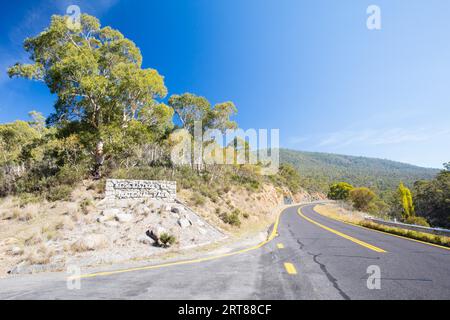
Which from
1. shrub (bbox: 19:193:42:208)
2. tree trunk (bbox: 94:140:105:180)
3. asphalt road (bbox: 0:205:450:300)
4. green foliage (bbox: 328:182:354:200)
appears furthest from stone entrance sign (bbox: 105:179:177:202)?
green foliage (bbox: 328:182:354:200)

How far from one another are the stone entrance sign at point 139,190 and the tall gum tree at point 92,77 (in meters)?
3.30

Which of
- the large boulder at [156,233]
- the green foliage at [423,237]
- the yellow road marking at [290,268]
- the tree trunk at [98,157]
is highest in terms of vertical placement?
the tree trunk at [98,157]

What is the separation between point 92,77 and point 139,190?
26.4 feet

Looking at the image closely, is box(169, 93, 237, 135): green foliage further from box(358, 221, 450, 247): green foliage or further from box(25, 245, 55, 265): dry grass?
box(25, 245, 55, 265): dry grass

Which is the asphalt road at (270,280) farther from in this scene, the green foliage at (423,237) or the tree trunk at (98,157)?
the tree trunk at (98,157)

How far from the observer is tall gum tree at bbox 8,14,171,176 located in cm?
1382

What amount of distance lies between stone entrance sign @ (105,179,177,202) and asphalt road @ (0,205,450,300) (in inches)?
273

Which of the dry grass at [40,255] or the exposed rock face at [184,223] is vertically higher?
the exposed rock face at [184,223]

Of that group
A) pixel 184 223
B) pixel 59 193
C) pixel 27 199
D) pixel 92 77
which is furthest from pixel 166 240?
pixel 92 77

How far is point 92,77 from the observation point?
14039mm

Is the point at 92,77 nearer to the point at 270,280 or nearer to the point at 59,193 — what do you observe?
the point at 59,193

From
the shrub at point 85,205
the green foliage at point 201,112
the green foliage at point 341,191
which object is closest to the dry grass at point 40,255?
the shrub at point 85,205

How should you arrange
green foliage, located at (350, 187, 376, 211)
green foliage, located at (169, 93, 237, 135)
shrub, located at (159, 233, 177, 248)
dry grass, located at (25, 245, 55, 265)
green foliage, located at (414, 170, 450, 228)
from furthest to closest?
1. green foliage, located at (350, 187, 376, 211)
2. green foliage, located at (414, 170, 450, 228)
3. green foliage, located at (169, 93, 237, 135)
4. shrub, located at (159, 233, 177, 248)
5. dry grass, located at (25, 245, 55, 265)

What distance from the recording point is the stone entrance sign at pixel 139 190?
1284cm
